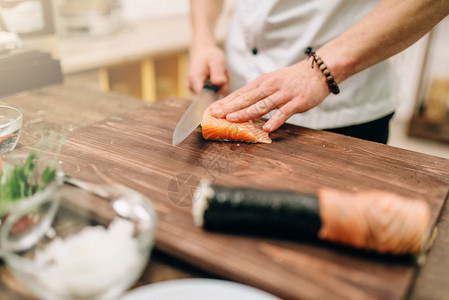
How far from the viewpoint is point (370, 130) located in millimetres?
1350

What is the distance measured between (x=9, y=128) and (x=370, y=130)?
109cm

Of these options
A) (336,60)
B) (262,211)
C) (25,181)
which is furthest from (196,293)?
(336,60)

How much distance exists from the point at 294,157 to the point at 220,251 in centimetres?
38

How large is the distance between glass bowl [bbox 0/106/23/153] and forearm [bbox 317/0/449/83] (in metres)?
0.80

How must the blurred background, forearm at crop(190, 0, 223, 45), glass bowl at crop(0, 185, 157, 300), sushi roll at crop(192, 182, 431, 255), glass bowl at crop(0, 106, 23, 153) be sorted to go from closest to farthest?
glass bowl at crop(0, 185, 157, 300) → sushi roll at crop(192, 182, 431, 255) → glass bowl at crop(0, 106, 23, 153) → forearm at crop(190, 0, 223, 45) → the blurred background

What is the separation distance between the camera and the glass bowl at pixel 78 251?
0.49 m

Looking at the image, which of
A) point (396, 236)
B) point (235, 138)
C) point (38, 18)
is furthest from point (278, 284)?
point (38, 18)

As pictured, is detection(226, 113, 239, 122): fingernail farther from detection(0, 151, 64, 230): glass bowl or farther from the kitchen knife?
detection(0, 151, 64, 230): glass bowl

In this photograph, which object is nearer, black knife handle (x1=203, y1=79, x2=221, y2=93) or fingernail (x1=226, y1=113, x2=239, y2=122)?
fingernail (x1=226, y1=113, x2=239, y2=122)

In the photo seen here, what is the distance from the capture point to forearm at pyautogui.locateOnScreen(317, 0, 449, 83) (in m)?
0.98

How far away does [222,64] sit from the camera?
1.34 metres

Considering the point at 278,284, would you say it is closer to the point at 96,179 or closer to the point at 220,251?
the point at 220,251

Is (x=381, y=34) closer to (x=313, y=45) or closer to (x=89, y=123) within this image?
(x=313, y=45)

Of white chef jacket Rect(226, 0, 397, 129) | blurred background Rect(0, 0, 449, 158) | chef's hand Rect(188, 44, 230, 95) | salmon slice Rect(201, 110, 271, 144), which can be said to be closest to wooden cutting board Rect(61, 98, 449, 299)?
salmon slice Rect(201, 110, 271, 144)
